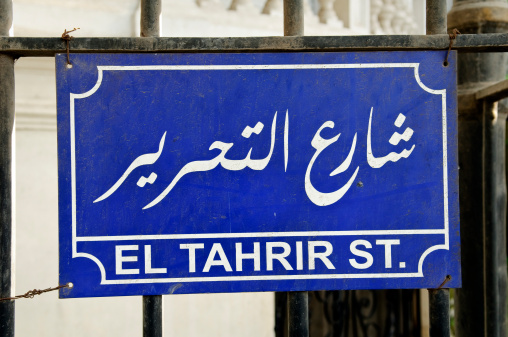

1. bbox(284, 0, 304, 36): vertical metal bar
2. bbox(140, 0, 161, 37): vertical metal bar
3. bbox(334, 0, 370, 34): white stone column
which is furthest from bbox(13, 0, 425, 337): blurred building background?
bbox(284, 0, 304, 36): vertical metal bar

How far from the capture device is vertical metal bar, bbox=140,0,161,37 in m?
1.61

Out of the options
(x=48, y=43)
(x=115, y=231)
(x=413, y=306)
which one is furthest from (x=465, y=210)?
(x=413, y=306)

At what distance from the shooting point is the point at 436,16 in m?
1.64

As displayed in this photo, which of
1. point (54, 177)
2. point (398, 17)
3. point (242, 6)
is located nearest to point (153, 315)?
point (54, 177)

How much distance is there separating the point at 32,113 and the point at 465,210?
212 cm

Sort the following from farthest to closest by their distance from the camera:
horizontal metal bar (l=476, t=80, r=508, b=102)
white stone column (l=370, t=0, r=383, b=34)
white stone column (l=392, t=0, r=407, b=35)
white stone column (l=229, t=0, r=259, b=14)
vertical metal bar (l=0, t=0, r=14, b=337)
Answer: white stone column (l=392, t=0, r=407, b=35) → white stone column (l=370, t=0, r=383, b=34) → white stone column (l=229, t=0, r=259, b=14) → horizontal metal bar (l=476, t=80, r=508, b=102) → vertical metal bar (l=0, t=0, r=14, b=337)

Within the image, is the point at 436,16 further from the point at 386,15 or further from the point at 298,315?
the point at 386,15

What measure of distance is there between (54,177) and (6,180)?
58.5 inches

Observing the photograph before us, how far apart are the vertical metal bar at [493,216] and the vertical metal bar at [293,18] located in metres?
0.86

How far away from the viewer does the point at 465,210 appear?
7.17 ft

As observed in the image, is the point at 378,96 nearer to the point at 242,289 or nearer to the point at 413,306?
the point at 242,289

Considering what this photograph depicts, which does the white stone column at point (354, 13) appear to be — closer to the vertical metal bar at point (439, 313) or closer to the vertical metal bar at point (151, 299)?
the vertical metal bar at point (151, 299)

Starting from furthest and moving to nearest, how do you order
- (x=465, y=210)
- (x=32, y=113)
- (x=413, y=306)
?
(x=413, y=306), (x=32, y=113), (x=465, y=210)

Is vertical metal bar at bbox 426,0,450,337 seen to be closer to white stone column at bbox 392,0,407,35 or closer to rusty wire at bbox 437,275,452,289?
rusty wire at bbox 437,275,452,289
